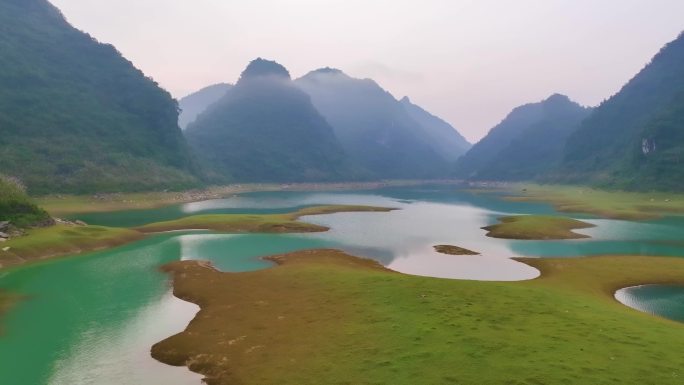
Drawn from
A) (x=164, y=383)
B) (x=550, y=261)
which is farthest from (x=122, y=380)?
(x=550, y=261)

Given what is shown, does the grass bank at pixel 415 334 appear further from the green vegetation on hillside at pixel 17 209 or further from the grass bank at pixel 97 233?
the green vegetation on hillside at pixel 17 209

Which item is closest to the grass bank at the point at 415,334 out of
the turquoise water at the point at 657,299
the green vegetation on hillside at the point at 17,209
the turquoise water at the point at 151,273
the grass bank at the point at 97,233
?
the turquoise water at the point at 657,299

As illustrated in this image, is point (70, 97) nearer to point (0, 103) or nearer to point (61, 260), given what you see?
point (0, 103)

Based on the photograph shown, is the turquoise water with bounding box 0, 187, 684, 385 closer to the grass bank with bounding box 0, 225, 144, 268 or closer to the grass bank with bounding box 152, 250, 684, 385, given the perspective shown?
the grass bank with bounding box 152, 250, 684, 385

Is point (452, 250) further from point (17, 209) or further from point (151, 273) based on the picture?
point (17, 209)

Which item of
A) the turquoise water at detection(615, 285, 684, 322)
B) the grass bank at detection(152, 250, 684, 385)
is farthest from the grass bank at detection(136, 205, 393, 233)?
the turquoise water at detection(615, 285, 684, 322)

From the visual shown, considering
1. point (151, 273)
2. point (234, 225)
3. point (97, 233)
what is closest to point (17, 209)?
point (97, 233)
